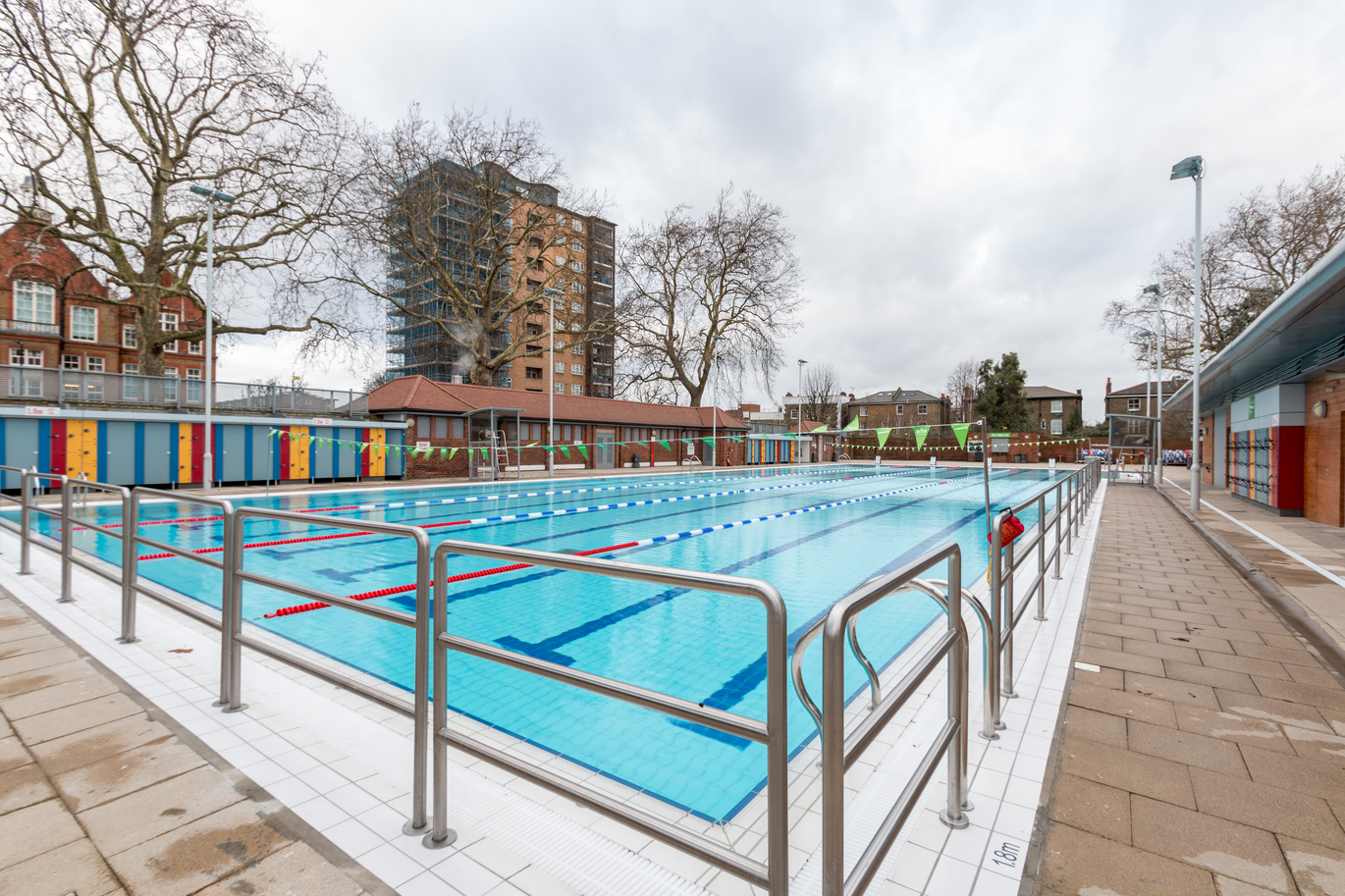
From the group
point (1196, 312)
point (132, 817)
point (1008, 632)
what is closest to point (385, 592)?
point (132, 817)

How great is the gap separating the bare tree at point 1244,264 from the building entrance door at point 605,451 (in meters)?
25.0

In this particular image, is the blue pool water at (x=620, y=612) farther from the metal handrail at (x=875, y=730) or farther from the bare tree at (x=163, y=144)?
the bare tree at (x=163, y=144)

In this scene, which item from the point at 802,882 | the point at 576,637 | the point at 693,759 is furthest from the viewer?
the point at 576,637

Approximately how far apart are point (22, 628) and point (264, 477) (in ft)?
56.1

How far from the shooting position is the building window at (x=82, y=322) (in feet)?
127

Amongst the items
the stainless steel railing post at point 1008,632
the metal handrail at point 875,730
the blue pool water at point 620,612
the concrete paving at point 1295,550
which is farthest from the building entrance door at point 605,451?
the metal handrail at point 875,730

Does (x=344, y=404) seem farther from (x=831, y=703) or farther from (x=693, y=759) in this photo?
(x=831, y=703)

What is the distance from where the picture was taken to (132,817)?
6.75 ft

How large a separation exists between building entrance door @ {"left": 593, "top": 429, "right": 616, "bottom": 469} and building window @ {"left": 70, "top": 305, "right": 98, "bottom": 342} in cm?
3702

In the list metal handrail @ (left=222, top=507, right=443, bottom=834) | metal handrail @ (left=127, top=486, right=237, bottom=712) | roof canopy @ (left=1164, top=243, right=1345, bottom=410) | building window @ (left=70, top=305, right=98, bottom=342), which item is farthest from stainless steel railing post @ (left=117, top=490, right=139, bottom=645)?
building window @ (left=70, top=305, right=98, bottom=342)

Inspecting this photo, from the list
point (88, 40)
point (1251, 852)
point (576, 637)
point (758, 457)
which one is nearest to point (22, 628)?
point (576, 637)

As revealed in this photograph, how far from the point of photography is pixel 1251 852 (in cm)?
197

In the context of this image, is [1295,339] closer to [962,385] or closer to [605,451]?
[605,451]

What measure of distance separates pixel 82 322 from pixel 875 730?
56.6 m
